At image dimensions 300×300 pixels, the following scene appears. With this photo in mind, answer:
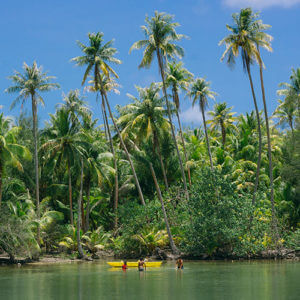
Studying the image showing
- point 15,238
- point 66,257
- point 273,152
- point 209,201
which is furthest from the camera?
point 273,152

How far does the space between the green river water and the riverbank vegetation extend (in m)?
3.88

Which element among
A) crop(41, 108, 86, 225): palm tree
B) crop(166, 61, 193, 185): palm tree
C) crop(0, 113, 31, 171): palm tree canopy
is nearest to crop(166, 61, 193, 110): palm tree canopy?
crop(166, 61, 193, 185): palm tree

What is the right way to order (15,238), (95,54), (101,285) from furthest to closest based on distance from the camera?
(95,54) → (15,238) → (101,285)

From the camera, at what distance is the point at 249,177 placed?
4844cm

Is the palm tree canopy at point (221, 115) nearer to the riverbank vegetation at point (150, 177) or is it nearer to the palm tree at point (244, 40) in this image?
the riverbank vegetation at point (150, 177)

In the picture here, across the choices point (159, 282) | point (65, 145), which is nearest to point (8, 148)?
point (65, 145)

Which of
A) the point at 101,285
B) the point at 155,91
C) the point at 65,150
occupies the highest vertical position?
the point at 155,91

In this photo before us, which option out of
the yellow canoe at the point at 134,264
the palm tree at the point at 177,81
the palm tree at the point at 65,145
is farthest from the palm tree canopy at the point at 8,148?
the palm tree at the point at 177,81

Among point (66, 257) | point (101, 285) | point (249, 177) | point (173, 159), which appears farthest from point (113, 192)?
point (101, 285)

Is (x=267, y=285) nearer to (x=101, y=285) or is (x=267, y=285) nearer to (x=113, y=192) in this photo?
(x=101, y=285)

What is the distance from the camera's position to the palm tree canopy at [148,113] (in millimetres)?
42031

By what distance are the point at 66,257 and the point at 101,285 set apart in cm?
1789

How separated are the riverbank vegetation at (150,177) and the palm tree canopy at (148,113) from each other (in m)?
0.09

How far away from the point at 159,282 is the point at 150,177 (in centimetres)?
2531
